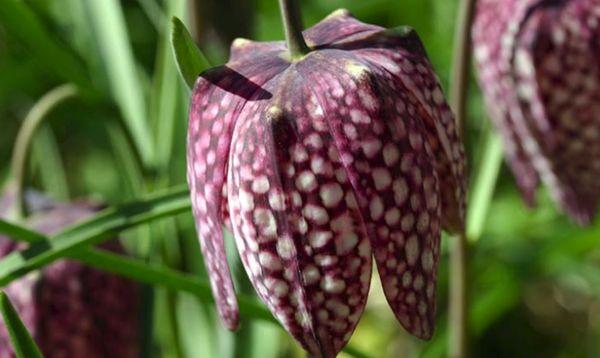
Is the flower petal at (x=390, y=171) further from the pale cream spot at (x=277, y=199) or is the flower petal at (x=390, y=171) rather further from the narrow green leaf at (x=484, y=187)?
the narrow green leaf at (x=484, y=187)

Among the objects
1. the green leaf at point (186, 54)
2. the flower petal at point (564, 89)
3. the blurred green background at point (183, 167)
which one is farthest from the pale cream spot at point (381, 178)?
the blurred green background at point (183, 167)

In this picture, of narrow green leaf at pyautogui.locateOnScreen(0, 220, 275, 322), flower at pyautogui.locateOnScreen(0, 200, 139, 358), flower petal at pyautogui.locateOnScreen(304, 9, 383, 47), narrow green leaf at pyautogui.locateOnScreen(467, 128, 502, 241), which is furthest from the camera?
narrow green leaf at pyautogui.locateOnScreen(467, 128, 502, 241)

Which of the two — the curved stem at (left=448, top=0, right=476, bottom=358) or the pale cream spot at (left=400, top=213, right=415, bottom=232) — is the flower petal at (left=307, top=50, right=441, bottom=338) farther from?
the curved stem at (left=448, top=0, right=476, bottom=358)

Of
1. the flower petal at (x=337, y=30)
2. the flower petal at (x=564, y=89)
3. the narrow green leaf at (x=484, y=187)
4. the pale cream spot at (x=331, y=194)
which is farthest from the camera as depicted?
the narrow green leaf at (x=484, y=187)

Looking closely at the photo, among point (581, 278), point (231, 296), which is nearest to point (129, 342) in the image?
point (231, 296)

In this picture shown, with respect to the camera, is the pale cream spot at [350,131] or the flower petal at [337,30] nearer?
the pale cream spot at [350,131]

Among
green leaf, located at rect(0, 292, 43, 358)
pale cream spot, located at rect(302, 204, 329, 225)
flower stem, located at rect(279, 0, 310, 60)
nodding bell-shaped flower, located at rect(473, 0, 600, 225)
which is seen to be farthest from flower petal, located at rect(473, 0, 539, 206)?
green leaf, located at rect(0, 292, 43, 358)

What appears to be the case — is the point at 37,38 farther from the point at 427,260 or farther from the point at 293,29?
the point at 427,260
